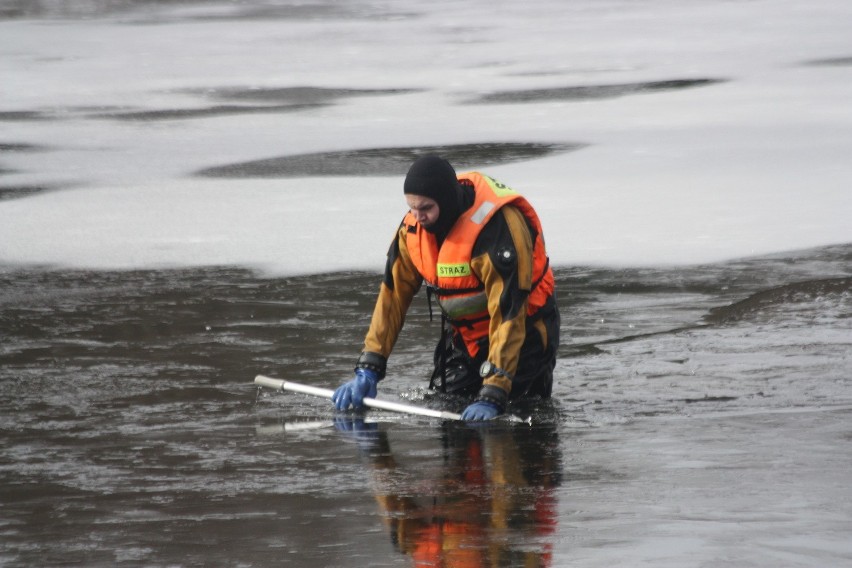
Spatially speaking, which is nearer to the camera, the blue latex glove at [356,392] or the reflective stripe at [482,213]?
the reflective stripe at [482,213]

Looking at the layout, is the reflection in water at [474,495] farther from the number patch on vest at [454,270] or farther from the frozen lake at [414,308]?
the number patch on vest at [454,270]

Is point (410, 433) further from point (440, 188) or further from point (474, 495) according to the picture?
point (474, 495)

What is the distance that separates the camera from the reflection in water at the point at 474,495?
4.05m

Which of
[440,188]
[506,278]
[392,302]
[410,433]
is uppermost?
[440,188]

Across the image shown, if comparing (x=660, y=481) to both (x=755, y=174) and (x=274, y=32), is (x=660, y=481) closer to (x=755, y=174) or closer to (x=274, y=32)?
(x=755, y=174)

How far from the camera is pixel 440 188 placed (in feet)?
18.0

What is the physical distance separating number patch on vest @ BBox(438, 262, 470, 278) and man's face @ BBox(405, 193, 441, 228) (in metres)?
0.20

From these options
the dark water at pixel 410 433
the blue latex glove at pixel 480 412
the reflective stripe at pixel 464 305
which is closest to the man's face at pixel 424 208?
the reflective stripe at pixel 464 305

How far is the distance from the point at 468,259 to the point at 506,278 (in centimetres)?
17

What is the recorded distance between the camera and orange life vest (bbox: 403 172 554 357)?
563 centimetres

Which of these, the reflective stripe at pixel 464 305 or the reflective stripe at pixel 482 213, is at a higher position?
the reflective stripe at pixel 482 213

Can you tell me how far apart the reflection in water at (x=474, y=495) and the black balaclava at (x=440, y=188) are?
79 centimetres

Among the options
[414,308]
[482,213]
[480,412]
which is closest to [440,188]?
[482,213]

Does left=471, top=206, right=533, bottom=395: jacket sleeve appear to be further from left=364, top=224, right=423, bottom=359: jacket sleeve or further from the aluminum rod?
left=364, top=224, right=423, bottom=359: jacket sleeve
